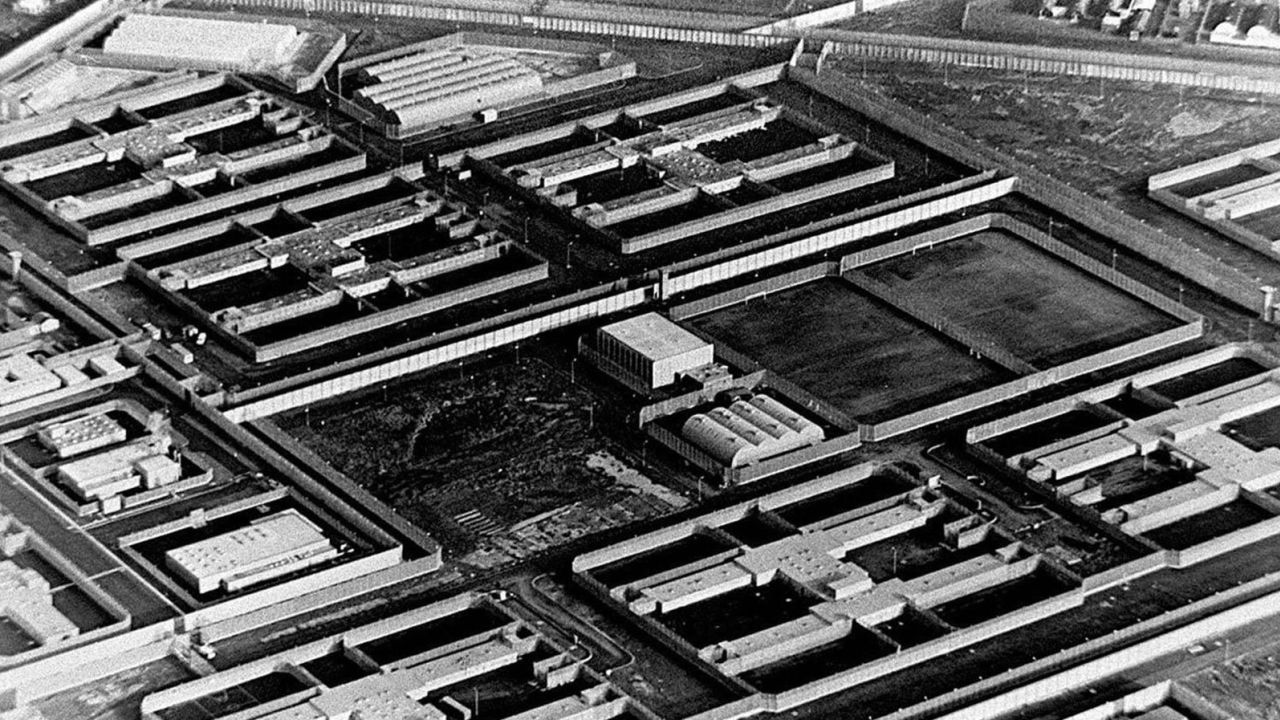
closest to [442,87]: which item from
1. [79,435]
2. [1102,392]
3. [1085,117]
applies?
[1085,117]

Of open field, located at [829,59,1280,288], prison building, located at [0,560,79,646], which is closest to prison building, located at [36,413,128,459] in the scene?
prison building, located at [0,560,79,646]

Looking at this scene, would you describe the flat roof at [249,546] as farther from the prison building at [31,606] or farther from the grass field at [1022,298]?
the grass field at [1022,298]

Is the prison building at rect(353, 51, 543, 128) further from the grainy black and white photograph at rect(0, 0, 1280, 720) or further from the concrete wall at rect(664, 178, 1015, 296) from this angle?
the concrete wall at rect(664, 178, 1015, 296)

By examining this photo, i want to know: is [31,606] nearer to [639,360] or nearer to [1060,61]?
[639,360]

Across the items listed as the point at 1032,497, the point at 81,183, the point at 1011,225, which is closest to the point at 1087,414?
the point at 1032,497

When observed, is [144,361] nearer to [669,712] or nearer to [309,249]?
[309,249]
